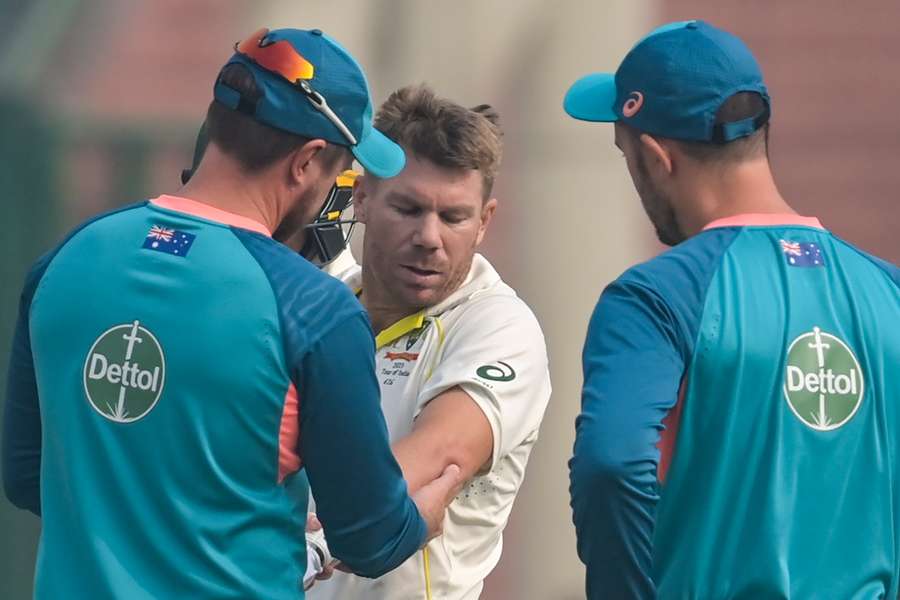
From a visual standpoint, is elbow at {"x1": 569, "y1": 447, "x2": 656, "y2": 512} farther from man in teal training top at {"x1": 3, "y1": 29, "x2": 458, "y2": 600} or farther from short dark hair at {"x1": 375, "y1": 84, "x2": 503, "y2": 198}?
short dark hair at {"x1": 375, "y1": 84, "x2": 503, "y2": 198}

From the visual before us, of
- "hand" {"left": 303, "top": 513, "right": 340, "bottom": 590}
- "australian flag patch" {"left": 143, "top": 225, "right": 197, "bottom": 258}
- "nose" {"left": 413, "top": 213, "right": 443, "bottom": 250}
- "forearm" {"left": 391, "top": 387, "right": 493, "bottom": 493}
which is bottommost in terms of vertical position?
"hand" {"left": 303, "top": 513, "right": 340, "bottom": 590}

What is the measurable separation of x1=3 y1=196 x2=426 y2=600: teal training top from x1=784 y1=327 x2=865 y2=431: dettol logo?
2.11ft

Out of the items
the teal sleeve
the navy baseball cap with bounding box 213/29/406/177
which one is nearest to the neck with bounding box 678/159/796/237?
the navy baseball cap with bounding box 213/29/406/177

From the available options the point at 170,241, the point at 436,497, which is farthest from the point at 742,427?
the point at 170,241

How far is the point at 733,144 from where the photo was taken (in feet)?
8.78

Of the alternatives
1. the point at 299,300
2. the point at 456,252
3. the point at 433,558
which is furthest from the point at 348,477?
the point at 456,252

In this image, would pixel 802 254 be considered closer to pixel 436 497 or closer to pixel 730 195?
pixel 730 195

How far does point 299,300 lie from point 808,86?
3.95 meters

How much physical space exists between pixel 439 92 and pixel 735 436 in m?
3.45

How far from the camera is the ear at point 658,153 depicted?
8.87 feet

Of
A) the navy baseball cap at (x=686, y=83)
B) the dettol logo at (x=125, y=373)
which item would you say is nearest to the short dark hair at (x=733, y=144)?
the navy baseball cap at (x=686, y=83)

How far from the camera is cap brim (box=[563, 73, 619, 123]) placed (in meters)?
2.94

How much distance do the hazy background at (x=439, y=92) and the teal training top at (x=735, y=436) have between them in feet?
10.5

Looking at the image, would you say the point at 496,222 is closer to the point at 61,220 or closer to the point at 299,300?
the point at 61,220
